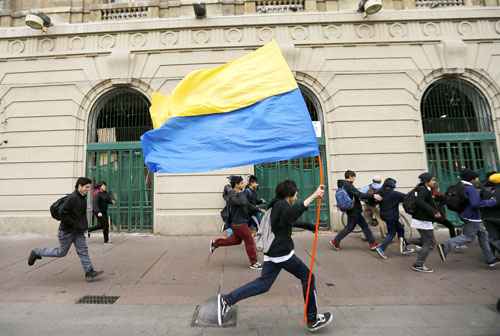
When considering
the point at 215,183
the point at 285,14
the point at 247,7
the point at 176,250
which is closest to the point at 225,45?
the point at 247,7

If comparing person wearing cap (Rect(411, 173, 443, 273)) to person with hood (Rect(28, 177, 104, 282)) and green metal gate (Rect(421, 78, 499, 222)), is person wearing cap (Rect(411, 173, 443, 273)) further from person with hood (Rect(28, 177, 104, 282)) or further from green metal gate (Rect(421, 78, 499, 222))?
person with hood (Rect(28, 177, 104, 282))

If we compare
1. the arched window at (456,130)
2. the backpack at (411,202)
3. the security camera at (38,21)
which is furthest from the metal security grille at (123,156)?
the arched window at (456,130)

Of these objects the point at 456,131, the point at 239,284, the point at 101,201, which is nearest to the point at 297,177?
the point at 239,284

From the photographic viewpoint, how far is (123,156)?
999 cm

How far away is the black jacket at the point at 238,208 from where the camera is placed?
17.8ft

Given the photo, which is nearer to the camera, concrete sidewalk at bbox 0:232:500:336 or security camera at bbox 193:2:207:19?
A: concrete sidewalk at bbox 0:232:500:336

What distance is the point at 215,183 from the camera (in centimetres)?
934

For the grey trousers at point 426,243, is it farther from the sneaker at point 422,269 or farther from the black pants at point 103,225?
the black pants at point 103,225

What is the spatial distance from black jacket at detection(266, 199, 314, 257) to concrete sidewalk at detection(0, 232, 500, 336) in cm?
89

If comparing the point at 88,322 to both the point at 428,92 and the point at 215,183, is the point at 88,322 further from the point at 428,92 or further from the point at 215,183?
the point at 428,92

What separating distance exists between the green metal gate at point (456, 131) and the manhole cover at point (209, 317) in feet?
29.7

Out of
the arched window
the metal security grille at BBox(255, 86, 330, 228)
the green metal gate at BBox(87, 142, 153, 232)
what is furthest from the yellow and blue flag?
the arched window

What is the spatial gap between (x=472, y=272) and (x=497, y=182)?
5.64 ft

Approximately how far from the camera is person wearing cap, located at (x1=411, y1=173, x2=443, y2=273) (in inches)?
206
